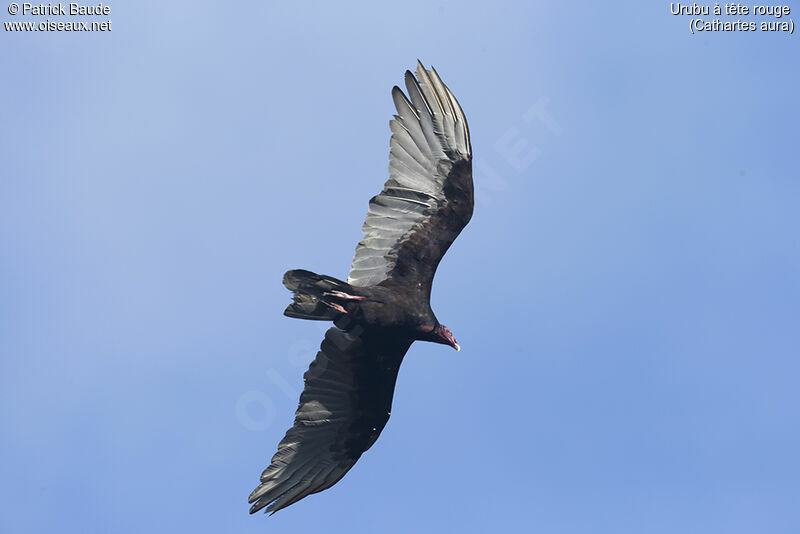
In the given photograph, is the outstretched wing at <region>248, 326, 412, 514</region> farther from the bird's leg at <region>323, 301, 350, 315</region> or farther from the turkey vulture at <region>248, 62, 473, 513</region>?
the bird's leg at <region>323, 301, 350, 315</region>

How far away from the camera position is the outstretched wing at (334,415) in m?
9.91

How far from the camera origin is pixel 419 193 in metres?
10.0

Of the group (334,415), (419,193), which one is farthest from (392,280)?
(334,415)

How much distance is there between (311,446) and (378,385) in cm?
97

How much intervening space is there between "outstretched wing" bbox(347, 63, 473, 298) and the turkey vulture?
11 millimetres

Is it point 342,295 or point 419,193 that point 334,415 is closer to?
point 342,295

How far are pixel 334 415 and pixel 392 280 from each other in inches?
63.5

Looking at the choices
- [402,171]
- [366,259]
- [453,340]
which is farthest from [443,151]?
[453,340]

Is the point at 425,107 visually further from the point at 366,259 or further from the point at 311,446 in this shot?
the point at 311,446

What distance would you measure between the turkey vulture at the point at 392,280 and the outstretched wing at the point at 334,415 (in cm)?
1

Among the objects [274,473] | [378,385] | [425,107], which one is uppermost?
[425,107]

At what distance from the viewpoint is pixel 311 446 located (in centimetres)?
1014

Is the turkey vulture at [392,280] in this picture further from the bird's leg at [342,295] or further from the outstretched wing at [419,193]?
the bird's leg at [342,295]

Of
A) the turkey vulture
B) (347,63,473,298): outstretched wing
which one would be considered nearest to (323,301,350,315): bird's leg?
the turkey vulture
